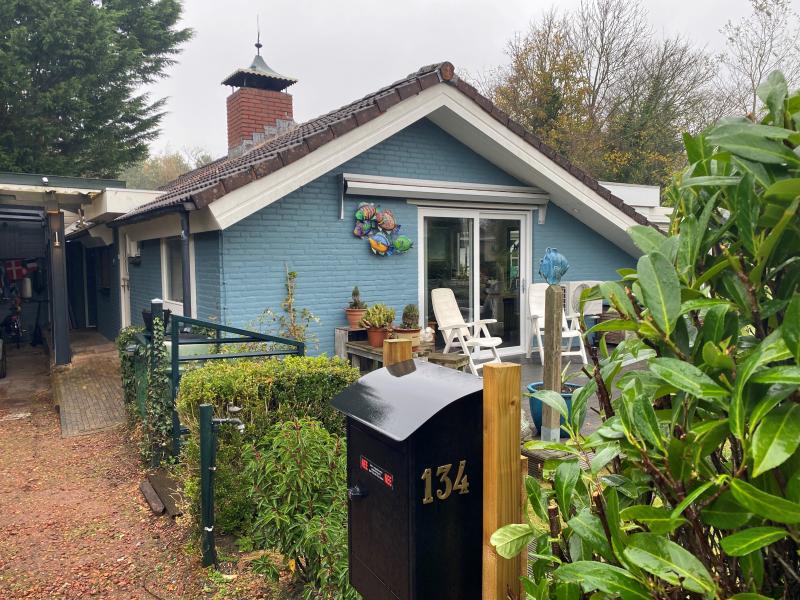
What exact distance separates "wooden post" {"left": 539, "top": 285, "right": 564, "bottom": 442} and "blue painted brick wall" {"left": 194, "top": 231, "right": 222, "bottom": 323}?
401 cm

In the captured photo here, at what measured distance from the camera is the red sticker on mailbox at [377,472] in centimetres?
200

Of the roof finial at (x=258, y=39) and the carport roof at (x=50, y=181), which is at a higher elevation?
the roof finial at (x=258, y=39)

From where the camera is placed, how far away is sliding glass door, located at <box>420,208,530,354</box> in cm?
873

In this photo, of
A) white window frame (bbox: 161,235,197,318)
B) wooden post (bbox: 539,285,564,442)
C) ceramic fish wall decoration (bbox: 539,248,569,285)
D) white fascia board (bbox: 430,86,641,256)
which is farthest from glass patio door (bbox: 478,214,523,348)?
wooden post (bbox: 539,285,564,442)

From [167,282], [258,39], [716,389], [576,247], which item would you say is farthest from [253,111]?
[716,389]

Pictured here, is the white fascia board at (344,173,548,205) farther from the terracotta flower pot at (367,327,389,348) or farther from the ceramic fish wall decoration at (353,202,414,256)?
the terracotta flower pot at (367,327,389,348)

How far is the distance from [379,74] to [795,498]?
38.2 meters

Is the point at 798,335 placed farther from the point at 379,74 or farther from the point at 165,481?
the point at 379,74

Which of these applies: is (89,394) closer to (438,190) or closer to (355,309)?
(355,309)

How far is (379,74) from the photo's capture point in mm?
36406

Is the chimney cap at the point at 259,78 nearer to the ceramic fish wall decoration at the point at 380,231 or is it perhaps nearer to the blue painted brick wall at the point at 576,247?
the ceramic fish wall decoration at the point at 380,231

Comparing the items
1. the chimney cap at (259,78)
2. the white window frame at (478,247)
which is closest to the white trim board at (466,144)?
the white window frame at (478,247)

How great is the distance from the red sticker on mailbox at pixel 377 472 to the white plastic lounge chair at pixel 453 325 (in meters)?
5.76

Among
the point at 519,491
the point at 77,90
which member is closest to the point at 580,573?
the point at 519,491
